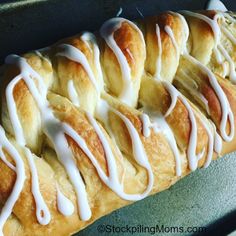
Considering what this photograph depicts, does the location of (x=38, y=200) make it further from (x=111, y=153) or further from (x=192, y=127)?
(x=192, y=127)

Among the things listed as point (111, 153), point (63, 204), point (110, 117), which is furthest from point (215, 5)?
point (63, 204)

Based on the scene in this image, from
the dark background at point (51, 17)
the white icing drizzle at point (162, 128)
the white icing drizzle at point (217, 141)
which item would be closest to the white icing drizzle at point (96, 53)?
the white icing drizzle at point (162, 128)

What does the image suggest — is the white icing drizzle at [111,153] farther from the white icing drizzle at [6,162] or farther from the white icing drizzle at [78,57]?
the white icing drizzle at [6,162]

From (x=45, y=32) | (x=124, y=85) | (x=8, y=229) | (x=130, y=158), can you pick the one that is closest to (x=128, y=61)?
(x=124, y=85)

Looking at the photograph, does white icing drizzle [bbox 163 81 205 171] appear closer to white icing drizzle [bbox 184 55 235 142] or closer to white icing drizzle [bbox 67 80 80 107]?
white icing drizzle [bbox 184 55 235 142]

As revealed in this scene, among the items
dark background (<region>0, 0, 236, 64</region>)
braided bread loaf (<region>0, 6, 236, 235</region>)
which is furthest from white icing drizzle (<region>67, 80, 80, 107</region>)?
dark background (<region>0, 0, 236, 64</region>)

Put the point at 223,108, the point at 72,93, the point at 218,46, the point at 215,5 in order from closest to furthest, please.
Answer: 1. the point at 72,93
2. the point at 223,108
3. the point at 218,46
4. the point at 215,5

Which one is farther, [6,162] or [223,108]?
[223,108]

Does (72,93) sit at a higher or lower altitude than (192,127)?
higher
